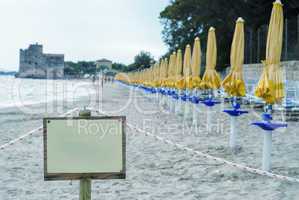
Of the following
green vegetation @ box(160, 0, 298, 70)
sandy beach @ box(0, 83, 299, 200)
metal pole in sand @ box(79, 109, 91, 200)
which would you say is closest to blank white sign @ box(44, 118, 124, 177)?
metal pole in sand @ box(79, 109, 91, 200)

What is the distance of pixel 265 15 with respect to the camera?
28188mm

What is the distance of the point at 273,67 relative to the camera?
22.1 feet

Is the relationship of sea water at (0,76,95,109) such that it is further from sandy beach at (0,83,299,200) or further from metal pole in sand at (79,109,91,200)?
metal pole in sand at (79,109,91,200)

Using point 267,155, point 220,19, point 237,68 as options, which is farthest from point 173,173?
point 220,19

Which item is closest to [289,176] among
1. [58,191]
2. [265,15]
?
[58,191]

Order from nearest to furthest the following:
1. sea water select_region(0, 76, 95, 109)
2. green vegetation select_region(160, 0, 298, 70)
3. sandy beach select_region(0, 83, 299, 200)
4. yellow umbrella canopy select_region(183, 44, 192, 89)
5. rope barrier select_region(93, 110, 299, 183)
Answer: sandy beach select_region(0, 83, 299, 200), rope barrier select_region(93, 110, 299, 183), yellow umbrella canopy select_region(183, 44, 192, 89), green vegetation select_region(160, 0, 298, 70), sea water select_region(0, 76, 95, 109)

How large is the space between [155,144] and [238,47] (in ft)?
8.46

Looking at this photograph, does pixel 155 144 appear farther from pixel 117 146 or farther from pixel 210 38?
pixel 117 146

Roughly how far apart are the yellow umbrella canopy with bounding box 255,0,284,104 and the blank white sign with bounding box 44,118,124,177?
4.07 metres

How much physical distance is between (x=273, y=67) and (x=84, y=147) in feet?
14.4

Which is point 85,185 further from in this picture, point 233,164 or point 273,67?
point 273,67

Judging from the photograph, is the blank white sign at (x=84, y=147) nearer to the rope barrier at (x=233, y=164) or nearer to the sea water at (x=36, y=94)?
the rope barrier at (x=233, y=164)

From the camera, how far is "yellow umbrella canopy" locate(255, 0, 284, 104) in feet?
21.8

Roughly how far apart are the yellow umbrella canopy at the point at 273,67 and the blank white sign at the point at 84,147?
4.07m
